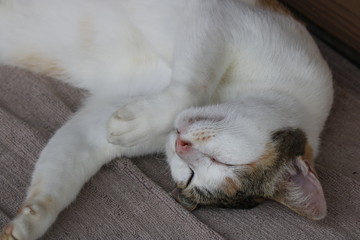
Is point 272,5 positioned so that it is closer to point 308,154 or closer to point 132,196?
point 308,154

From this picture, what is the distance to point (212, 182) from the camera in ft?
5.86

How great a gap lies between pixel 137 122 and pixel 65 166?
39 cm

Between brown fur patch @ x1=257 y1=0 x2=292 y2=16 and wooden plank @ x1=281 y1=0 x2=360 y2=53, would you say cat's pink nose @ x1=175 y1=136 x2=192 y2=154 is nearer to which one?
brown fur patch @ x1=257 y1=0 x2=292 y2=16

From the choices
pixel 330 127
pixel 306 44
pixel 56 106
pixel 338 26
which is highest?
pixel 306 44

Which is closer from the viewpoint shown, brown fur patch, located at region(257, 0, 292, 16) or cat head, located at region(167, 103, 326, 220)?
cat head, located at region(167, 103, 326, 220)

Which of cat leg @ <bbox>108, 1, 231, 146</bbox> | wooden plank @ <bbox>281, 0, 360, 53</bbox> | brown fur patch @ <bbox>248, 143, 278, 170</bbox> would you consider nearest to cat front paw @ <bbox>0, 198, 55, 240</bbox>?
cat leg @ <bbox>108, 1, 231, 146</bbox>

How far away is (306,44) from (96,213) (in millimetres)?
1072

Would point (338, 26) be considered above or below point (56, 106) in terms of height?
above

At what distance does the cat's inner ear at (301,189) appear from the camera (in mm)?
1734

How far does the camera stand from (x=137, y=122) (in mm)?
1754

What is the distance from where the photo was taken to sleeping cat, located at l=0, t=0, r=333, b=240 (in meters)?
1.75

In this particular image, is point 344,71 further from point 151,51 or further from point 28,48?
point 28,48

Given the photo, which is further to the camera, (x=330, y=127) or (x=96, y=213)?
(x=330, y=127)

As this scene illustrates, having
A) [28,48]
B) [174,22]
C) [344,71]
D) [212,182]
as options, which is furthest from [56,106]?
[344,71]
